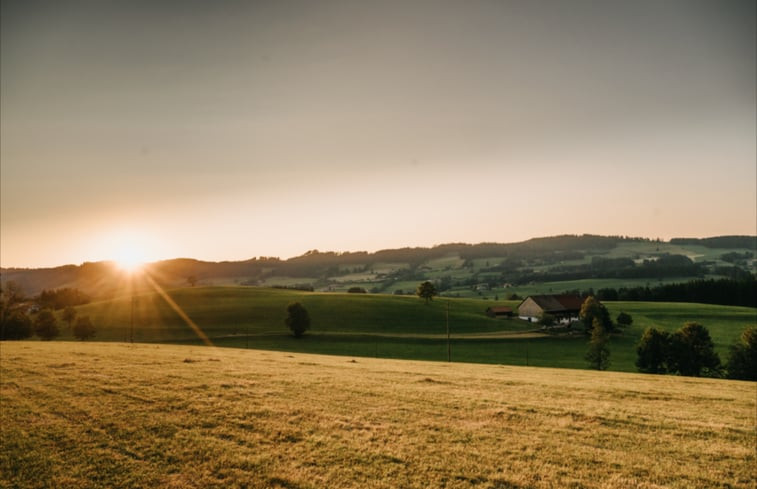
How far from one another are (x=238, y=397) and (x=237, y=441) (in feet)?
18.6

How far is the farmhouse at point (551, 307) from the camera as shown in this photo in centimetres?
12731

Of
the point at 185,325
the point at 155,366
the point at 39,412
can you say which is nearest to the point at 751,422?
the point at 39,412

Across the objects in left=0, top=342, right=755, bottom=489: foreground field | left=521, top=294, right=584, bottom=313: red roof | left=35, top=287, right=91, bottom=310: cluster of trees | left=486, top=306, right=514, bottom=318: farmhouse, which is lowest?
left=486, top=306, right=514, bottom=318: farmhouse

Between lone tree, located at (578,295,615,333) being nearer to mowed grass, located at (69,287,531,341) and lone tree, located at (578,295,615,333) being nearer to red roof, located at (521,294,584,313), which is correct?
mowed grass, located at (69,287,531,341)

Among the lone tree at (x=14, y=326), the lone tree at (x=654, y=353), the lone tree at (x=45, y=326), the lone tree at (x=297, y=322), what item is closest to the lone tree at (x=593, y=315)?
the lone tree at (x=654, y=353)

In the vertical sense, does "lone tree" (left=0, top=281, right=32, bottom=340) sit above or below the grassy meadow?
above

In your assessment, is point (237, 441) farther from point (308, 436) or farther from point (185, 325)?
point (185, 325)

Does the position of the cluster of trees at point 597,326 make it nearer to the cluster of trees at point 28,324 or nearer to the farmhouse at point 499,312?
the farmhouse at point 499,312

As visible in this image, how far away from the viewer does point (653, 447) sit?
14578 millimetres

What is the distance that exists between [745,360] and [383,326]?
6927cm

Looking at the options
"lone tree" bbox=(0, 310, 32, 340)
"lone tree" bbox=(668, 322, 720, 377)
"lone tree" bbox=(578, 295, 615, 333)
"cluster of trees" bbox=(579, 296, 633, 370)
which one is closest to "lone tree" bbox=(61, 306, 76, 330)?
"lone tree" bbox=(0, 310, 32, 340)

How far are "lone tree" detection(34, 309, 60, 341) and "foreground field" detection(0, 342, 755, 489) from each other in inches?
3412

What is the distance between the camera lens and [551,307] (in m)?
130

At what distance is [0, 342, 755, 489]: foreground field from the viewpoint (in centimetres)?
1132
